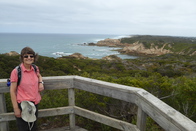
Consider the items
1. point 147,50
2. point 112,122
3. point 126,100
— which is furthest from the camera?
point 147,50

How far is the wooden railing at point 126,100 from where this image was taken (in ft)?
4.79

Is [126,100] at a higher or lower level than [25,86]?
lower

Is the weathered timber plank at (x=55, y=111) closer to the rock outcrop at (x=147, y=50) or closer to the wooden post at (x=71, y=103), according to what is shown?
the wooden post at (x=71, y=103)

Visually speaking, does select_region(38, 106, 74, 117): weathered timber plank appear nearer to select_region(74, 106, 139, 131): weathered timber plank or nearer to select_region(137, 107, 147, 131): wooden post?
select_region(74, 106, 139, 131): weathered timber plank

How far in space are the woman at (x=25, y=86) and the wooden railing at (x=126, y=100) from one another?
26 cm

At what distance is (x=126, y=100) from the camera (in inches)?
84.4

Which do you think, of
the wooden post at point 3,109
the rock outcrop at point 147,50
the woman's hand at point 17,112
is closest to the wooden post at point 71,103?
the woman's hand at point 17,112

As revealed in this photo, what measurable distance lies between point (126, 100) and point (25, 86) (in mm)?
1393

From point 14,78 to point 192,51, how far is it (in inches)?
2451

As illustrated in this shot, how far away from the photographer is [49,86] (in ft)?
8.27

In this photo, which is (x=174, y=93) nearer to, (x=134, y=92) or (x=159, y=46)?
(x=134, y=92)

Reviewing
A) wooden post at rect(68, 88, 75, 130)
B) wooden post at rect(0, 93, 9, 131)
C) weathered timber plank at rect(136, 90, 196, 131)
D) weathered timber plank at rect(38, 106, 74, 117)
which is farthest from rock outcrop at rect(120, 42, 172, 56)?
weathered timber plank at rect(136, 90, 196, 131)

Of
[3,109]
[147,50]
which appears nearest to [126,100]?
[3,109]

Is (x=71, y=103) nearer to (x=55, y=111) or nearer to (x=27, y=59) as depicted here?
(x=55, y=111)
